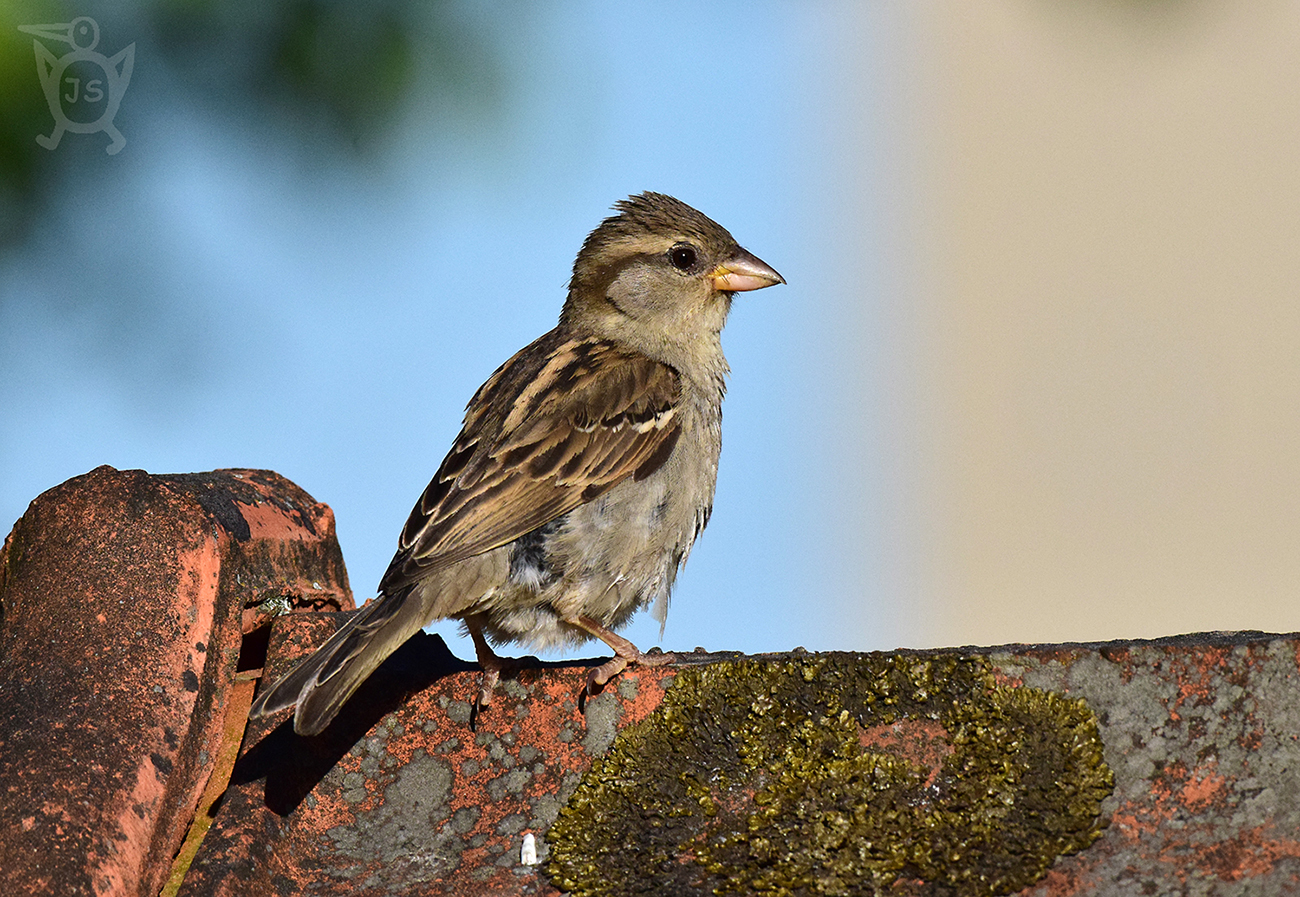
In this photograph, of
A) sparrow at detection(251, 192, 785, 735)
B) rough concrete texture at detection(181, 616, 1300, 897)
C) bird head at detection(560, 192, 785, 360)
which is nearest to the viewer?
rough concrete texture at detection(181, 616, 1300, 897)

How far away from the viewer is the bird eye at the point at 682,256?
4.38 metres

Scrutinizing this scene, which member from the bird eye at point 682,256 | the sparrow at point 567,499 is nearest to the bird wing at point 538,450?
the sparrow at point 567,499

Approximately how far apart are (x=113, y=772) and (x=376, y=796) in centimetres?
46

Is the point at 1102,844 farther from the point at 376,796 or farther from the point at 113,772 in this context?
the point at 113,772

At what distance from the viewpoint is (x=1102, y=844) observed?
1.93m

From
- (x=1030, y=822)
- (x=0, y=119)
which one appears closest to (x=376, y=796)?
(x=1030, y=822)

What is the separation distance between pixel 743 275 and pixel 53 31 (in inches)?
82.0

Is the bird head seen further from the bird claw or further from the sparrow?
the bird claw

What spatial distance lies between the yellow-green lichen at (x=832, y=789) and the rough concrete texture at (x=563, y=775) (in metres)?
0.03

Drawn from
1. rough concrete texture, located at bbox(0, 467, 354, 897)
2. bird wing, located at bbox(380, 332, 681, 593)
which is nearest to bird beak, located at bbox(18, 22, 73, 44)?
rough concrete texture, located at bbox(0, 467, 354, 897)

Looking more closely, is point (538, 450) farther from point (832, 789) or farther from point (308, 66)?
point (832, 789)

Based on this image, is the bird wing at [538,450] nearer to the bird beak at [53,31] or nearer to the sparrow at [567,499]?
the sparrow at [567,499]

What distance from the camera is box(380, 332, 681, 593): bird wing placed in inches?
129

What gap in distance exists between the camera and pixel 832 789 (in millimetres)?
2121
